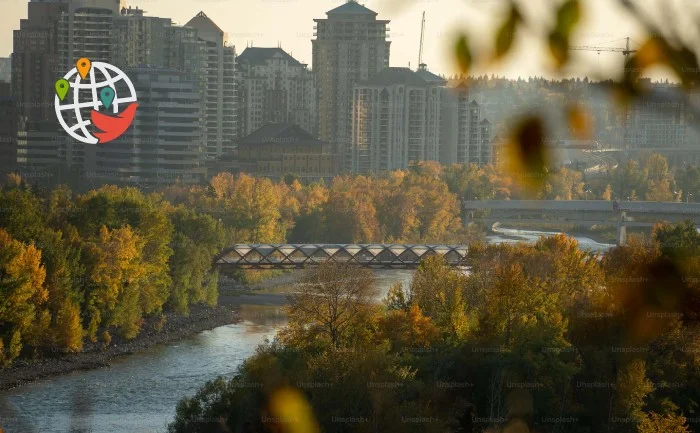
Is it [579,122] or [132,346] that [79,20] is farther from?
[579,122]

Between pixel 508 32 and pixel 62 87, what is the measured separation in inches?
1583

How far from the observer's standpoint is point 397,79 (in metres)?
43.3

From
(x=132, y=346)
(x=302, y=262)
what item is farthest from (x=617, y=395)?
(x=302, y=262)

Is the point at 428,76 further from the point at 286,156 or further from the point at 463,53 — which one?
the point at 463,53

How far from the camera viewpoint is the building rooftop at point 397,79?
Result: 43125 millimetres

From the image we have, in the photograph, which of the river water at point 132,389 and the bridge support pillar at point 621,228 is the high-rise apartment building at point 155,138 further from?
the river water at point 132,389

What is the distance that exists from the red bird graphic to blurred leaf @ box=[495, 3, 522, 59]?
37.3 m

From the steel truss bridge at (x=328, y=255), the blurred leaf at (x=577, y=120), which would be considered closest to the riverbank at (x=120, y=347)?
the steel truss bridge at (x=328, y=255)

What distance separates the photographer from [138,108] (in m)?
38.2

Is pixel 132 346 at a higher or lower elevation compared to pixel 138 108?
lower

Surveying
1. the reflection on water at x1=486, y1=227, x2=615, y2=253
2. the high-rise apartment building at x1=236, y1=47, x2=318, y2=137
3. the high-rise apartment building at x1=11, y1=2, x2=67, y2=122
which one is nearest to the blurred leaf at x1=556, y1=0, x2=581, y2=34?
the reflection on water at x1=486, y1=227, x2=615, y2=253

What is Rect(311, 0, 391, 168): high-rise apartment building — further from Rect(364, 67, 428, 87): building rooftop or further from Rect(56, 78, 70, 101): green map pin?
Rect(56, 78, 70, 101): green map pin

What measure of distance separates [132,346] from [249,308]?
383cm

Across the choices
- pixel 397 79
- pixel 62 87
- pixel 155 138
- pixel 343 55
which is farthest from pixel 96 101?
pixel 343 55
